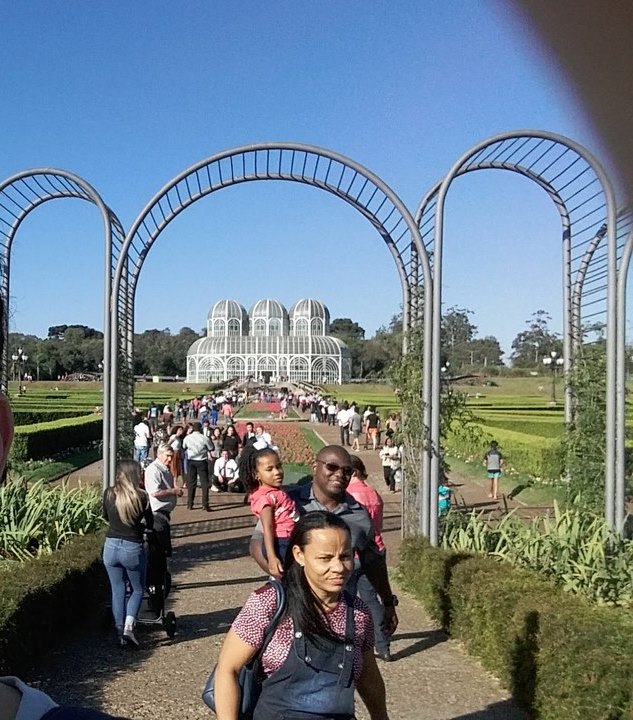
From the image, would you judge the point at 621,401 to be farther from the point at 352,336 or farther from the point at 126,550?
the point at 352,336

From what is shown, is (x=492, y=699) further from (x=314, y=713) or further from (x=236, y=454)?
(x=236, y=454)

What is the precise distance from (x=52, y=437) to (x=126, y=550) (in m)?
17.3

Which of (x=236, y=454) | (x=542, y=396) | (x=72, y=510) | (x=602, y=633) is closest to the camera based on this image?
(x=602, y=633)

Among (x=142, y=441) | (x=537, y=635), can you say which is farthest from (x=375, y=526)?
(x=142, y=441)

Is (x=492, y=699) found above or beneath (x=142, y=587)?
beneath

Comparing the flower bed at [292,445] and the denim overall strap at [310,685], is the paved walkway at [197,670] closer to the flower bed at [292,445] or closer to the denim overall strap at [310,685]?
the denim overall strap at [310,685]

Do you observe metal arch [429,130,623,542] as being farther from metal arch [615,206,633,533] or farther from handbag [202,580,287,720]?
handbag [202,580,287,720]

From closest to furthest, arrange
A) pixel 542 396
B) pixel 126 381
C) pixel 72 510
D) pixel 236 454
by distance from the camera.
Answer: pixel 72 510 < pixel 126 381 < pixel 236 454 < pixel 542 396

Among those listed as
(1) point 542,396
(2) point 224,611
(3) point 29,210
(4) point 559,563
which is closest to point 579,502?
(4) point 559,563

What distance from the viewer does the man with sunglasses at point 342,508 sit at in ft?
14.5

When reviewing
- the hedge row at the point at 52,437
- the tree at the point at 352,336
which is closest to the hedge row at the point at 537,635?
the hedge row at the point at 52,437

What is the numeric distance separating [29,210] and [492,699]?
774cm

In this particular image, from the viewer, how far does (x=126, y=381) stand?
1012cm

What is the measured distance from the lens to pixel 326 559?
9.16 ft
